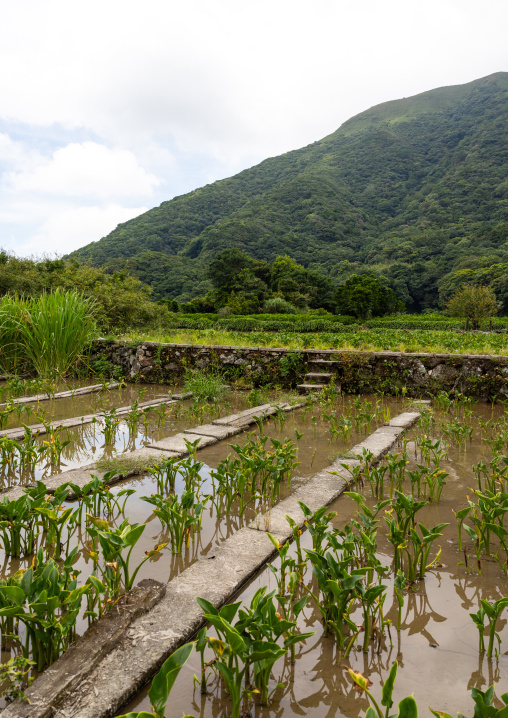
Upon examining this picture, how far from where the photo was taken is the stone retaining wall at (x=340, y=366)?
6.27 m

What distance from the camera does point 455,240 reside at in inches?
2009

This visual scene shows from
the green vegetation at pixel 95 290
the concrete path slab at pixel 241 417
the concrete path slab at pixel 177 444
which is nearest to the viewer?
the concrete path slab at pixel 177 444

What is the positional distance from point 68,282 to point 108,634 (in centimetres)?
1186

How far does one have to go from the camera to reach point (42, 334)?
21.5 feet

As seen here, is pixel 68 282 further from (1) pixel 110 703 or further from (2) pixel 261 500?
(1) pixel 110 703

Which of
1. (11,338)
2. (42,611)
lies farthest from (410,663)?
(11,338)

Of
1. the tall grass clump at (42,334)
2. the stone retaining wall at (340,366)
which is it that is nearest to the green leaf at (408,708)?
the stone retaining wall at (340,366)

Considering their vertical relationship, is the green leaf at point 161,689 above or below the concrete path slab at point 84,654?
above

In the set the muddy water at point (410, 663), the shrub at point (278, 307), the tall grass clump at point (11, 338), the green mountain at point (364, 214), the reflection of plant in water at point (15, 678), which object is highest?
the green mountain at point (364, 214)

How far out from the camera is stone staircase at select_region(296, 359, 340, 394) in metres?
6.89

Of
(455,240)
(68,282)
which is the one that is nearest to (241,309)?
(68,282)

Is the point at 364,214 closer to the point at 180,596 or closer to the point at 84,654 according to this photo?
the point at 180,596

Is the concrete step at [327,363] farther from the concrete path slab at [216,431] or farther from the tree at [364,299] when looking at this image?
the tree at [364,299]

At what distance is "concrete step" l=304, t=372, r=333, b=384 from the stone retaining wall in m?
0.17
